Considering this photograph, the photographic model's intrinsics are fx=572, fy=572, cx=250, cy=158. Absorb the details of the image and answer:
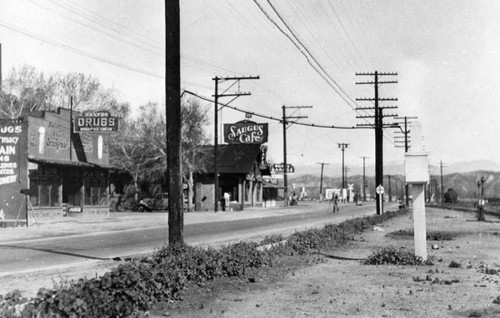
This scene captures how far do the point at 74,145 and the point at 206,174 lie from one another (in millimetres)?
23102

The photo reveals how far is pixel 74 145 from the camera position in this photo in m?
35.1

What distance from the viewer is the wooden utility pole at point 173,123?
11.6m

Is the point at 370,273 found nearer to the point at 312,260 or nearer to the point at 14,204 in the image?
the point at 312,260

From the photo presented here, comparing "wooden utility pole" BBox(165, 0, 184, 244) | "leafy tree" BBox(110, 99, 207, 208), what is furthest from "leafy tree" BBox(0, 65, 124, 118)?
"wooden utility pole" BBox(165, 0, 184, 244)

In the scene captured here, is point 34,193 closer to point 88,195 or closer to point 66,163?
point 66,163

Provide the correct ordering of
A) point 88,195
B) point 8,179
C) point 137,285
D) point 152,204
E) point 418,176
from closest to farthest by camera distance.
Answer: point 137,285 < point 418,176 < point 8,179 < point 88,195 < point 152,204

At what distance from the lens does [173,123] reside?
11742mm

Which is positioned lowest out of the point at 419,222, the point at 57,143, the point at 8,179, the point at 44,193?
the point at 419,222

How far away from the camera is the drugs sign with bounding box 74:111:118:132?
110 ft

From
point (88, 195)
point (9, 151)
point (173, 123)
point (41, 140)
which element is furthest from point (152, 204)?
point (173, 123)

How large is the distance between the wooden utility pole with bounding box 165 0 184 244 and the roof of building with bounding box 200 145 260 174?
43.4m

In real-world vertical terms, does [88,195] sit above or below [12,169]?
below

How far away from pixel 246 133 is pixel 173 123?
1922 inches

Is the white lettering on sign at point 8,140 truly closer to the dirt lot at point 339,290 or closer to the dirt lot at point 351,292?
the dirt lot at point 339,290
